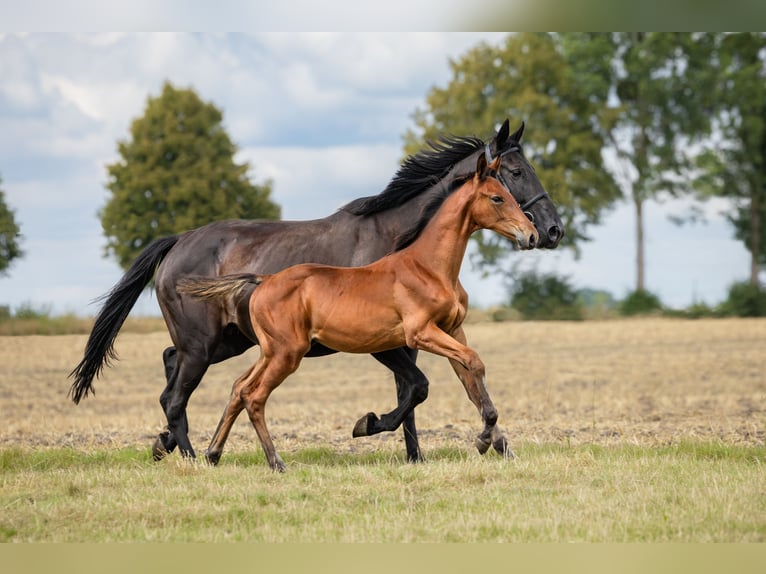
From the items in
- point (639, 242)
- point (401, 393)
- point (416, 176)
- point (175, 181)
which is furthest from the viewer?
point (639, 242)

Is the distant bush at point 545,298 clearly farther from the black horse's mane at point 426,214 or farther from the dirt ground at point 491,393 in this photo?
the black horse's mane at point 426,214

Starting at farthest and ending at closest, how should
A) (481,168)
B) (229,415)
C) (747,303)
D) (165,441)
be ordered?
(747,303), (165,441), (229,415), (481,168)

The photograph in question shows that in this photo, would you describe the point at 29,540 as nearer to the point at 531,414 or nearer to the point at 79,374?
the point at 79,374

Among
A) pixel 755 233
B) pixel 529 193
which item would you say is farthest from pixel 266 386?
pixel 755 233

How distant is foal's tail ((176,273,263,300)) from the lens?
344 inches

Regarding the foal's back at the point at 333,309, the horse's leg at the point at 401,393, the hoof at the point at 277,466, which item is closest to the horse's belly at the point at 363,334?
the foal's back at the point at 333,309

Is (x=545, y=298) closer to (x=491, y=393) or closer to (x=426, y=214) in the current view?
(x=491, y=393)

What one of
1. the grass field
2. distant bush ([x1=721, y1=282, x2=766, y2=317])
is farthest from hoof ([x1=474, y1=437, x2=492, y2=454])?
distant bush ([x1=721, y1=282, x2=766, y2=317])

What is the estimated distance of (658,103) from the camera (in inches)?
1534

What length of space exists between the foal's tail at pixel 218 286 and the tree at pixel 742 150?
32358 millimetres

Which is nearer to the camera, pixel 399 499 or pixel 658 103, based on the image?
pixel 399 499

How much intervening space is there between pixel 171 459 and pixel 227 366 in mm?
15417

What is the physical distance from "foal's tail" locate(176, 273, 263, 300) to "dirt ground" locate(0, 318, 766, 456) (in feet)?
7.75

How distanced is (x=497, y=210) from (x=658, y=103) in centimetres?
3272
